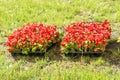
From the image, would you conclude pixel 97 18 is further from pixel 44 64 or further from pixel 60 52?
pixel 44 64

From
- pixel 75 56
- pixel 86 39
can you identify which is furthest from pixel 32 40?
pixel 86 39

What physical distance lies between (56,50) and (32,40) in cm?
85

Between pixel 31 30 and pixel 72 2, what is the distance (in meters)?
4.39

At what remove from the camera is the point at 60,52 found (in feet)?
32.6

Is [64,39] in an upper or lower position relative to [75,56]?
upper

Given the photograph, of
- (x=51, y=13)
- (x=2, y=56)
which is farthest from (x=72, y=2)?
(x=2, y=56)

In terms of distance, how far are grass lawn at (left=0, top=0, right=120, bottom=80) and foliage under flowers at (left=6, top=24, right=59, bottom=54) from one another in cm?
24

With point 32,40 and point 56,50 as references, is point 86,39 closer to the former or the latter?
point 56,50

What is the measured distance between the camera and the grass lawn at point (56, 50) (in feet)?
28.3

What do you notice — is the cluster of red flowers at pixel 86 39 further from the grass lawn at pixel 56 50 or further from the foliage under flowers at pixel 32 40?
the foliage under flowers at pixel 32 40

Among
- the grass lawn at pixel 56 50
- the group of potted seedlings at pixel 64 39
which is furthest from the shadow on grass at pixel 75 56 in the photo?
the group of potted seedlings at pixel 64 39

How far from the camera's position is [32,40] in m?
9.64

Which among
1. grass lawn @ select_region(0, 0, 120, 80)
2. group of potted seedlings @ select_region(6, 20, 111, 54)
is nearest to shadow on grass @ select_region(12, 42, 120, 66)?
grass lawn @ select_region(0, 0, 120, 80)

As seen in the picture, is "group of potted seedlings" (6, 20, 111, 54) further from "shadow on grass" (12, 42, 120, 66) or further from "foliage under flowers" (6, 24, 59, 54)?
"shadow on grass" (12, 42, 120, 66)
